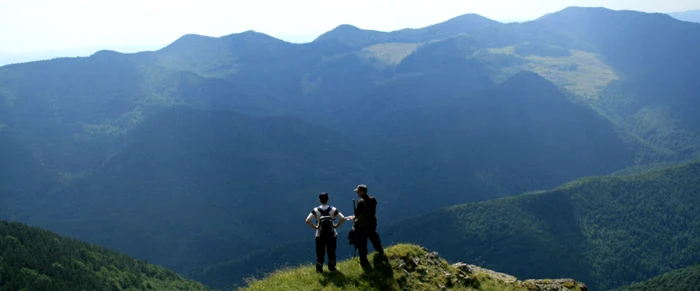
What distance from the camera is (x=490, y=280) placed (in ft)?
101

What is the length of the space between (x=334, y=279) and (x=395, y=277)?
138 inches

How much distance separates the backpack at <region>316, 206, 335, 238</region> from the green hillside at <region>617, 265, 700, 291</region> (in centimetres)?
14950

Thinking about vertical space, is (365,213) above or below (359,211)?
below

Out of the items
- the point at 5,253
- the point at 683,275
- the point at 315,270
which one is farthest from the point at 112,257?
the point at 683,275

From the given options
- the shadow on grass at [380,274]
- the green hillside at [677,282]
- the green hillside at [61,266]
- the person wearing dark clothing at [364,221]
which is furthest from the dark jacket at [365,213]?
the green hillside at [677,282]

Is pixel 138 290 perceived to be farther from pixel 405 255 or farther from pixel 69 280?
pixel 405 255

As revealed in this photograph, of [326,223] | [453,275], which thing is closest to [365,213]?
[326,223]

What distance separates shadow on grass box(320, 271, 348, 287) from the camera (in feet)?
76.1

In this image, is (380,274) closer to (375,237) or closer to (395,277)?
(395,277)

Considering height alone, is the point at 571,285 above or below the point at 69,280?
above

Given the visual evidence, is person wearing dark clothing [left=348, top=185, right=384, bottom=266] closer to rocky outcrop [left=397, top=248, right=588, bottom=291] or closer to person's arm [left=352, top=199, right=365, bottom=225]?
person's arm [left=352, top=199, right=365, bottom=225]

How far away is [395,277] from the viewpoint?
983 inches

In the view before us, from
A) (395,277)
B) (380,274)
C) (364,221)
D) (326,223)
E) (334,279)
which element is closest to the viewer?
(334,279)

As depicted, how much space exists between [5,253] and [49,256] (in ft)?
31.8
